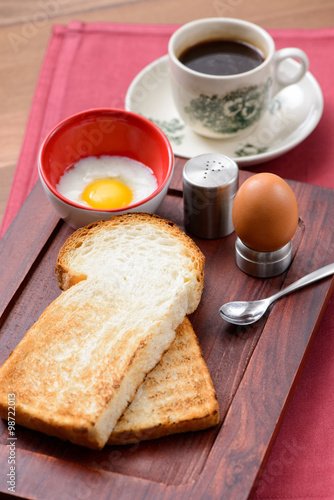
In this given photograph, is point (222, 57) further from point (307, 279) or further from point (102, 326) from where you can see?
point (102, 326)

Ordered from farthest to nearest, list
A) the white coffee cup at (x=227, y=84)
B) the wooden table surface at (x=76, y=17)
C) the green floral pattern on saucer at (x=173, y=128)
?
1. the wooden table surface at (x=76, y=17)
2. the green floral pattern on saucer at (x=173, y=128)
3. the white coffee cup at (x=227, y=84)

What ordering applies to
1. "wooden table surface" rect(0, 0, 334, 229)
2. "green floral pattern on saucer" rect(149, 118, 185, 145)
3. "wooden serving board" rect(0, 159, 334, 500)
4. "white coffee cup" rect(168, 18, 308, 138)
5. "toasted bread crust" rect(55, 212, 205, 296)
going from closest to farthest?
"wooden serving board" rect(0, 159, 334, 500) → "toasted bread crust" rect(55, 212, 205, 296) → "white coffee cup" rect(168, 18, 308, 138) → "green floral pattern on saucer" rect(149, 118, 185, 145) → "wooden table surface" rect(0, 0, 334, 229)

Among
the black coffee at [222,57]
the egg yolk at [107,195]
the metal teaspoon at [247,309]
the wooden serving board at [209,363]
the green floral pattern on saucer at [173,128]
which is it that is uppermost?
the black coffee at [222,57]

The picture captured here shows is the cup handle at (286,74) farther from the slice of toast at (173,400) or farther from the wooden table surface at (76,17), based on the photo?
the slice of toast at (173,400)

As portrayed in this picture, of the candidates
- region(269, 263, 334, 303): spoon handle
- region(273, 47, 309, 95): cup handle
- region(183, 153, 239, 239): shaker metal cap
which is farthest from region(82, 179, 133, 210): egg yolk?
region(273, 47, 309, 95): cup handle

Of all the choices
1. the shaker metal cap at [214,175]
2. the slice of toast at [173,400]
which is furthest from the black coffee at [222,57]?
the slice of toast at [173,400]

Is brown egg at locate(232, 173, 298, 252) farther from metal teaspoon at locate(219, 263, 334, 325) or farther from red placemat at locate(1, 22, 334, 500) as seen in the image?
red placemat at locate(1, 22, 334, 500)

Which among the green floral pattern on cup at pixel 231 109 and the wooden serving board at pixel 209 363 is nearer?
the wooden serving board at pixel 209 363

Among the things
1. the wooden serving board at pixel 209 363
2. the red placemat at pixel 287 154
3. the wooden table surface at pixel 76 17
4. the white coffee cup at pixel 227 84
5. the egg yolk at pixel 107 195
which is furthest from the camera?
the wooden table surface at pixel 76 17
